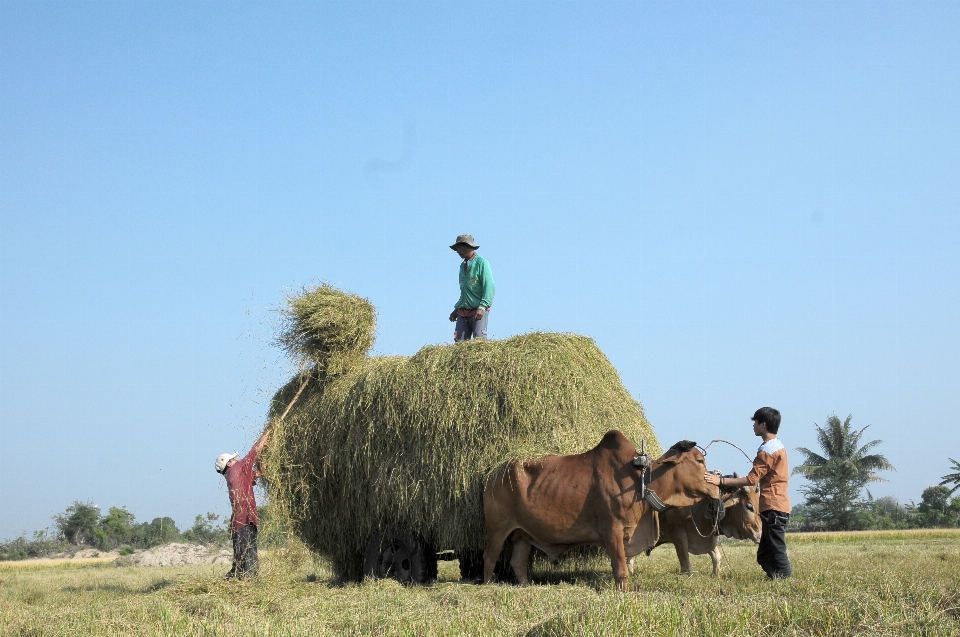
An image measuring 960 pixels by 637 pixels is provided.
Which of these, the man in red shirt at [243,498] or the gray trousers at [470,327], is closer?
the man in red shirt at [243,498]

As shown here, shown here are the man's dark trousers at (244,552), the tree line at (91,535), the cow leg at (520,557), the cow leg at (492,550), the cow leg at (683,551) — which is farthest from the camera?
the tree line at (91,535)

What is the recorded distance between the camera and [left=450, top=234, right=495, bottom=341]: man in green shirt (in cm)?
1320

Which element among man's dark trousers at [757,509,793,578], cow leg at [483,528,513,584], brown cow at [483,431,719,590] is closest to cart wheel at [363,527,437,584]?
cow leg at [483,528,513,584]

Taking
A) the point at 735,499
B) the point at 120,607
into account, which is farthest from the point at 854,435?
the point at 120,607

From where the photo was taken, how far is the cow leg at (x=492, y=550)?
10219 mm

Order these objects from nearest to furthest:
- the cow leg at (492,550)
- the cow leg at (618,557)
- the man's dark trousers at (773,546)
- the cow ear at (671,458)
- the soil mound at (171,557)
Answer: the cow leg at (618,557) < the man's dark trousers at (773,546) < the cow ear at (671,458) < the cow leg at (492,550) < the soil mound at (171,557)

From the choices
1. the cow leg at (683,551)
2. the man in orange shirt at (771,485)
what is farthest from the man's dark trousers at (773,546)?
the cow leg at (683,551)

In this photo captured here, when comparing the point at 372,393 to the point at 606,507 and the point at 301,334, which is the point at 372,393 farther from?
the point at 606,507

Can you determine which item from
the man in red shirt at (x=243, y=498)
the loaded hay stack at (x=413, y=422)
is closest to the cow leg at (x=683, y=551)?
the loaded hay stack at (x=413, y=422)

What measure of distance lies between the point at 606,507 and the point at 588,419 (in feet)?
4.23

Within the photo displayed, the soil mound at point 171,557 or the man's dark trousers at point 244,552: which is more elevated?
the man's dark trousers at point 244,552

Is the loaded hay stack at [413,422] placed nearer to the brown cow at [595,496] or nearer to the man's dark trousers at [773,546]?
the brown cow at [595,496]

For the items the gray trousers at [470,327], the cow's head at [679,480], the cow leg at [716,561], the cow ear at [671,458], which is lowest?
the cow leg at [716,561]

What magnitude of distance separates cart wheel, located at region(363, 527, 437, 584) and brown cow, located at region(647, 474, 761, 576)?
2.60m
